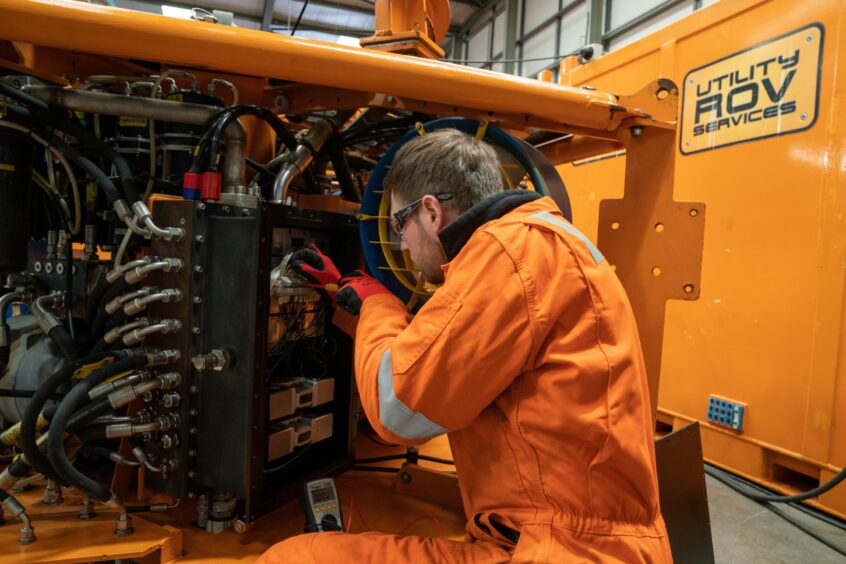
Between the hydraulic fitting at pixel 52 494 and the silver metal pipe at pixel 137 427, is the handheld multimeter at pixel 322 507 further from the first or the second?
the hydraulic fitting at pixel 52 494

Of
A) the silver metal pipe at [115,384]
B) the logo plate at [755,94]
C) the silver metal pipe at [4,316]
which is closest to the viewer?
the silver metal pipe at [115,384]

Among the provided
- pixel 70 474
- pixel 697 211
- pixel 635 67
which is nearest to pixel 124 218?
pixel 70 474

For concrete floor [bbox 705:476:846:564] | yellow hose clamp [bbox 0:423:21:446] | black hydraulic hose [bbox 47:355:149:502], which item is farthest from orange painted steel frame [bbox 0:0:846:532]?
yellow hose clamp [bbox 0:423:21:446]

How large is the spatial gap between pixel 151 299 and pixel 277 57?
30.4 inches

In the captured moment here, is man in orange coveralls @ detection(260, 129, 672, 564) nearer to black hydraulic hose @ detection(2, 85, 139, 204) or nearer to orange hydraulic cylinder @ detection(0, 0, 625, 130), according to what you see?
orange hydraulic cylinder @ detection(0, 0, 625, 130)

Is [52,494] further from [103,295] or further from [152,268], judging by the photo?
[152,268]

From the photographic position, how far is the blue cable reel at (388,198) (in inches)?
71.4

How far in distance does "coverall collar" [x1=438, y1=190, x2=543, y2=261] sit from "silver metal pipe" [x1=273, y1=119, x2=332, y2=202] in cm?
72

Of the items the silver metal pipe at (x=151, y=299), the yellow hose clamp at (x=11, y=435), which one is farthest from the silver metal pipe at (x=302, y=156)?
the yellow hose clamp at (x=11, y=435)

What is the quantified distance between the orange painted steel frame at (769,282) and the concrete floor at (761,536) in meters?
0.21

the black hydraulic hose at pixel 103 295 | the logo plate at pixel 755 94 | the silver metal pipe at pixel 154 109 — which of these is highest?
the logo plate at pixel 755 94

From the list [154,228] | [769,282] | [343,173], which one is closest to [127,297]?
[154,228]

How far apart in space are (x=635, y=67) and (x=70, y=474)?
14.1 feet

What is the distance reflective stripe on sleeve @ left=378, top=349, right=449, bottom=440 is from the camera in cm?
120
